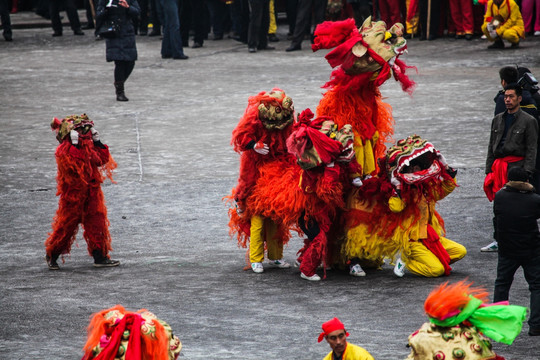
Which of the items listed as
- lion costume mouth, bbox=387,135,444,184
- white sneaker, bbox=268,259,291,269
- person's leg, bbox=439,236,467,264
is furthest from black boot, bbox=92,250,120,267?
person's leg, bbox=439,236,467,264

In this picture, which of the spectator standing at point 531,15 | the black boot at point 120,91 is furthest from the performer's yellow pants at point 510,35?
the black boot at point 120,91

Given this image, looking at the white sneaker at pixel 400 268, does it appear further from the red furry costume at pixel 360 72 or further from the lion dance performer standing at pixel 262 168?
the lion dance performer standing at pixel 262 168

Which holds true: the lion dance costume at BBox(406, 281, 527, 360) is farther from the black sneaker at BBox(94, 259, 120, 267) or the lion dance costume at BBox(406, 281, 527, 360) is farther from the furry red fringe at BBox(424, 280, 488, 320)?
the black sneaker at BBox(94, 259, 120, 267)

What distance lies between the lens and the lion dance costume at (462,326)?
170 inches

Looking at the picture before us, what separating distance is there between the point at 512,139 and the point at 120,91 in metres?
8.57

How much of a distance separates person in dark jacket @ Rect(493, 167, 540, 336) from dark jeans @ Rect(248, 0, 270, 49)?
1302cm

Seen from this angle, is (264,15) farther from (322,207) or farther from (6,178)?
(322,207)

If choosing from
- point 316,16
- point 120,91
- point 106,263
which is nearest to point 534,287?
point 106,263

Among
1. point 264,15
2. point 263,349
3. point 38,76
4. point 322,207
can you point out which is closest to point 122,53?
point 38,76

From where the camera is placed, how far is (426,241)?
23.7 ft

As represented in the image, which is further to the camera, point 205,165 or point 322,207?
point 205,165

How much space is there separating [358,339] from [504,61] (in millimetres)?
11536

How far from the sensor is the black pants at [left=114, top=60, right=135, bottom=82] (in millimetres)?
14328

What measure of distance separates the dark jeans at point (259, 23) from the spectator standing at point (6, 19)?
6.19m
